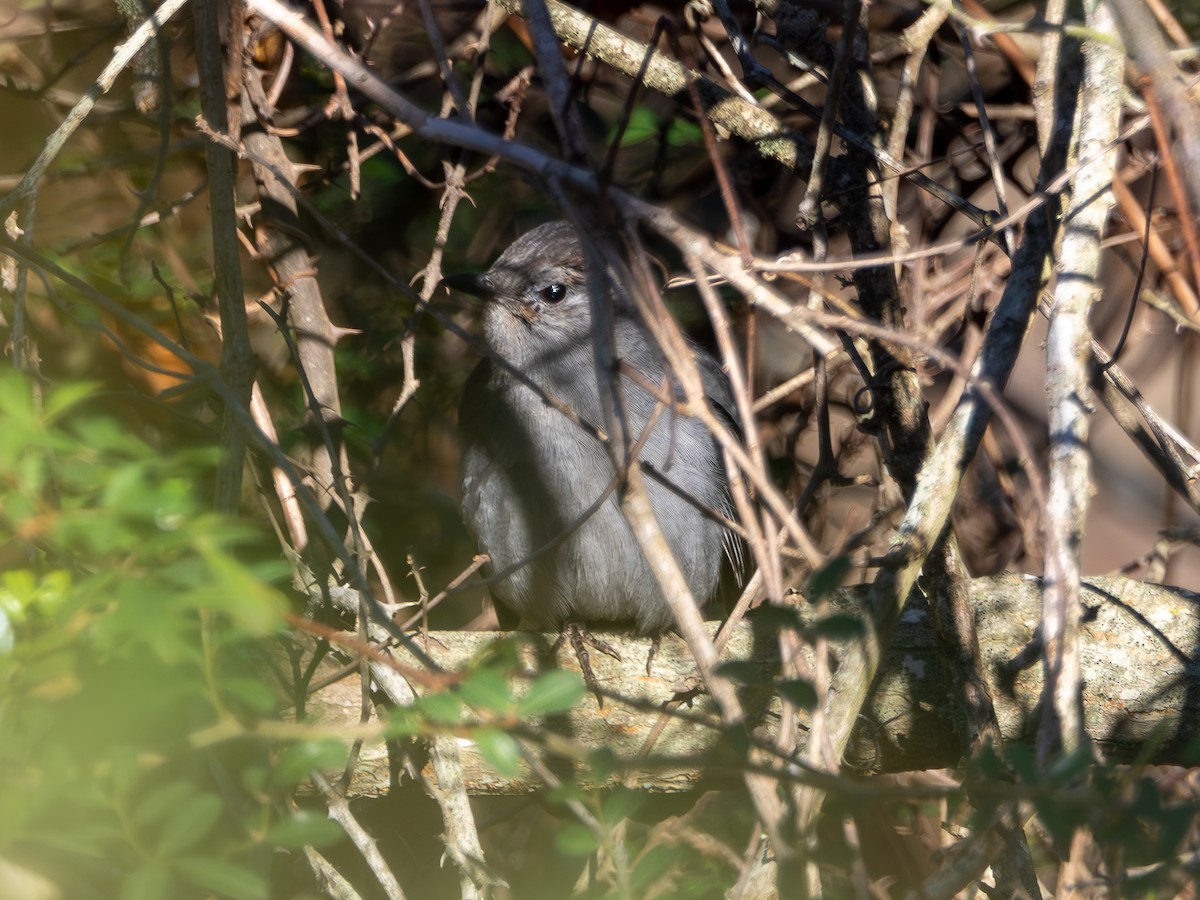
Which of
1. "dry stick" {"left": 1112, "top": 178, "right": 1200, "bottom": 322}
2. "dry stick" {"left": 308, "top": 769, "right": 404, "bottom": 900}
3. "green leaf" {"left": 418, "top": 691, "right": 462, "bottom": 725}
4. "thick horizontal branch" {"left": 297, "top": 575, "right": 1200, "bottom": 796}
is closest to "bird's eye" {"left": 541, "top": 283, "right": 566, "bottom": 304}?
"thick horizontal branch" {"left": 297, "top": 575, "right": 1200, "bottom": 796}

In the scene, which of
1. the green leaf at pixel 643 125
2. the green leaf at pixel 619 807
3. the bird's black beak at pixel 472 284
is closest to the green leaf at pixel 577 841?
the green leaf at pixel 619 807

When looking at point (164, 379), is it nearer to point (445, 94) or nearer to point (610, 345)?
point (445, 94)

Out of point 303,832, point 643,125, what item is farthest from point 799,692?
point 643,125

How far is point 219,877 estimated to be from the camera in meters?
1.15

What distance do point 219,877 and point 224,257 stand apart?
1942mm

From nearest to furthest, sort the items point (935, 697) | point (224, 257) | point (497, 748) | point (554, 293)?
point (497, 748) < point (224, 257) < point (935, 697) < point (554, 293)

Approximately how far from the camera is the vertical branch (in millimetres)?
2564

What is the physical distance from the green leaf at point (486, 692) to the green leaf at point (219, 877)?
0.30 m

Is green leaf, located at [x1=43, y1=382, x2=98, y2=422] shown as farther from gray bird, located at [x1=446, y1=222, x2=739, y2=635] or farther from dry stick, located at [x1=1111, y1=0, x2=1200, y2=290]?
gray bird, located at [x1=446, y1=222, x2=739, y2=635]

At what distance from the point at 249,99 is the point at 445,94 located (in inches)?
24.0

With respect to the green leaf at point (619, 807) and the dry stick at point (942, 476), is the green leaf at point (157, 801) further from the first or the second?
the dry stick at point (942, 476)

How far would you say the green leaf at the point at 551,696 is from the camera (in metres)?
1.30

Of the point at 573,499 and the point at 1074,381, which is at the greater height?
the point at 1074,381

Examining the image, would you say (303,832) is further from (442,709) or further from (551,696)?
(551,696)
